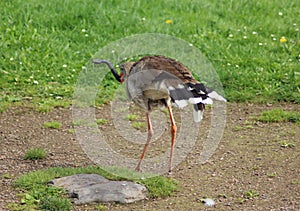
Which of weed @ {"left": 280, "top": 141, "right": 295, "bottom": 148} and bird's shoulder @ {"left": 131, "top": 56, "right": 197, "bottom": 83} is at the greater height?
bird's shoulder @ {"left": 131, "top": 56, "right": 197, "bottom": 83}

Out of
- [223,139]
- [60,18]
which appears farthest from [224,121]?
[60,18]

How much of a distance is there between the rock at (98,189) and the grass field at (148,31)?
2.54 metres

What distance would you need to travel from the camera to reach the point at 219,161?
7.04m

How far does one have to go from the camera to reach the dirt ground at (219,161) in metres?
6.05

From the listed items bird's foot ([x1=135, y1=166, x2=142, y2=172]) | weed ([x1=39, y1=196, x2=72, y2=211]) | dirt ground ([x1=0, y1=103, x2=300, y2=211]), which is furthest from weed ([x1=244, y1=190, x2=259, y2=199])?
weed ([x1=39, y1=196, x2=72, y2=211])

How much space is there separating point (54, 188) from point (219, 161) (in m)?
1.82

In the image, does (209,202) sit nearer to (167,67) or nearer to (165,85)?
(165,85)

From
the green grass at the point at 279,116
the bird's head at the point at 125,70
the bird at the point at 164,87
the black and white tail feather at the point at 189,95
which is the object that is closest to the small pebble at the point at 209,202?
the bird at the point at 164,87

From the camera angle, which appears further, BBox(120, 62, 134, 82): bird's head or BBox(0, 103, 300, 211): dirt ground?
BBox(120, 62, 134, 82): bird's head

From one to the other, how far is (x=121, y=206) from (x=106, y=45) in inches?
165

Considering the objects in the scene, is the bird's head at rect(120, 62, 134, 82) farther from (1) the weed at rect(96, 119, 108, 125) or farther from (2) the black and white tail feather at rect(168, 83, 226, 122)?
(1) the weed at rect(96, 119, 108, 125)

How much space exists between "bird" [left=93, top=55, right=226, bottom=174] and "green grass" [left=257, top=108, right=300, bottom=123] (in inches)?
69.9

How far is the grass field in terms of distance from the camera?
29.6ft

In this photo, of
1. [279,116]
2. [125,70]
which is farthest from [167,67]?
[279,116]
